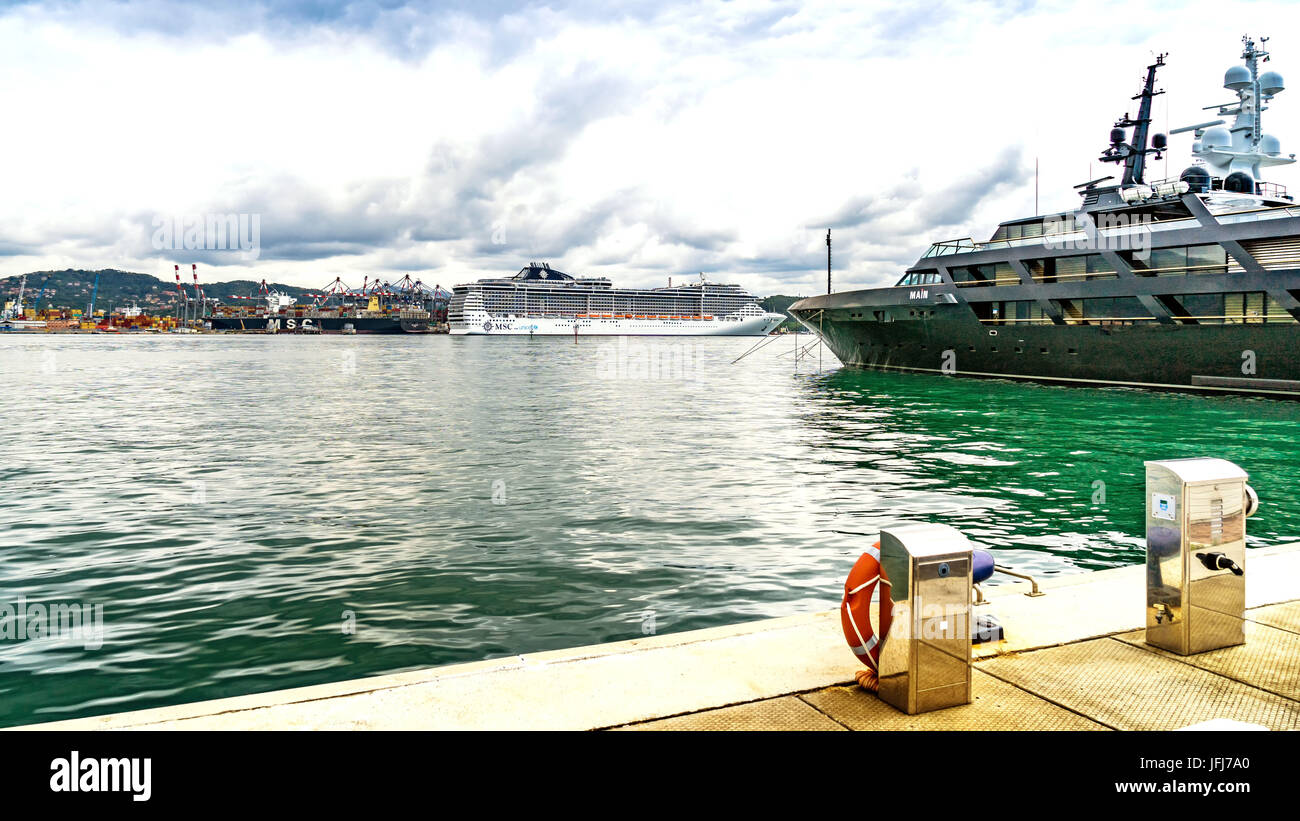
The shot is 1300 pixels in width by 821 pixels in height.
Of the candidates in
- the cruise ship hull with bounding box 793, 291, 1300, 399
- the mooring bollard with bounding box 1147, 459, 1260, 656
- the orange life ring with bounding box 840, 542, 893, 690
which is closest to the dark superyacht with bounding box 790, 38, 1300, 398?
the cruise ship hull with bounding box 793, 291, 1300, 399

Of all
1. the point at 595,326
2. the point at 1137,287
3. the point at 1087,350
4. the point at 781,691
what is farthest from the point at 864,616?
the point at 595,326

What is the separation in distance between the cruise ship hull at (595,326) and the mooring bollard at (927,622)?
6673 inches

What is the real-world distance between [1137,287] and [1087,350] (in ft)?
11.2

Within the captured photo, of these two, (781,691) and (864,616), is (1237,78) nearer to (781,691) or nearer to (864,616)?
(864,616)

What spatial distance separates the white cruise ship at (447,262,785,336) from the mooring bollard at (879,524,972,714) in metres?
170

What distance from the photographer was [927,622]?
178 inches

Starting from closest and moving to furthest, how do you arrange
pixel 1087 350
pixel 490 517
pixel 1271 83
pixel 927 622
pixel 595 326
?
pixel 927 622 → pixel 490 517 → pixel 1087 350 → pixel 1271 83 → pixel 595 326

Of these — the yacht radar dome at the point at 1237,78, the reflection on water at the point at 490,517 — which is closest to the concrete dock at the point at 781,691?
the reflection on water at the point at 490,517

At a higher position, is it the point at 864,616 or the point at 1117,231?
the point at 1117,231

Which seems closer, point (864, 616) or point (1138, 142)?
point (864, 616)

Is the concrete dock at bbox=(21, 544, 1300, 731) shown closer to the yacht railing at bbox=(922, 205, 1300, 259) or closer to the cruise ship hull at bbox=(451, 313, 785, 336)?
the yacht railing at bbox=(922, 205, 1300, 259)

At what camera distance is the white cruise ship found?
582ft
